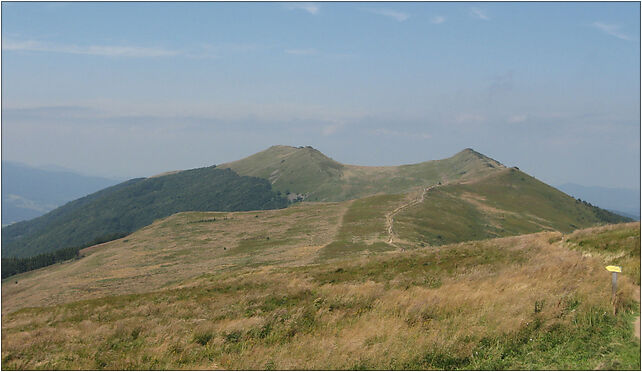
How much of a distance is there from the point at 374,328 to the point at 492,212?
115 m

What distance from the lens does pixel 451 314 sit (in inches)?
630

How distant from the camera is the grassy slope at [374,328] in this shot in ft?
42.6

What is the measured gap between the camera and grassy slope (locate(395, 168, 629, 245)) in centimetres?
8695

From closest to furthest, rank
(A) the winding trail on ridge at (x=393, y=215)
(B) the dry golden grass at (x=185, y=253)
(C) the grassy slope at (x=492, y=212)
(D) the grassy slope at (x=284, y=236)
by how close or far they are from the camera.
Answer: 1. (B) the dry golden grass at (x=185, y=253)
2. (D) the grassy slope at (x=284, y=236)
3. (A) the winding trail on ridge at (x=393, y=215)
4. (C) the grassy slope at (x=492, y=212)

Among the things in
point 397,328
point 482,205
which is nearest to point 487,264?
point 397,328

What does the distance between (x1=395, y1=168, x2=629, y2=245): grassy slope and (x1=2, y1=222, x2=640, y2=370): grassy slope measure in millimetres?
53279

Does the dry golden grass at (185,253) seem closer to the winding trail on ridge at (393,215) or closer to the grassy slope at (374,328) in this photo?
the winding trail on ridge at (393,215)

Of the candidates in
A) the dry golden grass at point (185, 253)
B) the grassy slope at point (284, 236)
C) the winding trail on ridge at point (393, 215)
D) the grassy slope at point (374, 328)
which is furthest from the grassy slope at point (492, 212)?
the grassy slope at point (374, 328)

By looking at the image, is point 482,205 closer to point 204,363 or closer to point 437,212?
point 437,212

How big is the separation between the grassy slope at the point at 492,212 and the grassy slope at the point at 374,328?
5328cm

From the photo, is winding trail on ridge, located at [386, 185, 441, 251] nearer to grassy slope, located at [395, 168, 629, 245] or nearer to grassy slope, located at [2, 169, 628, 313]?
grassy slope, located at [2, 169, 628, 313]

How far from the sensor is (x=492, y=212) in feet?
394

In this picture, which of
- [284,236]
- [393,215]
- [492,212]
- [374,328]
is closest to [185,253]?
[284,236]

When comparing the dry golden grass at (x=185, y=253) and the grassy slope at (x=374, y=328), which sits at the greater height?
the grassy slope at (x=374, y=328)
